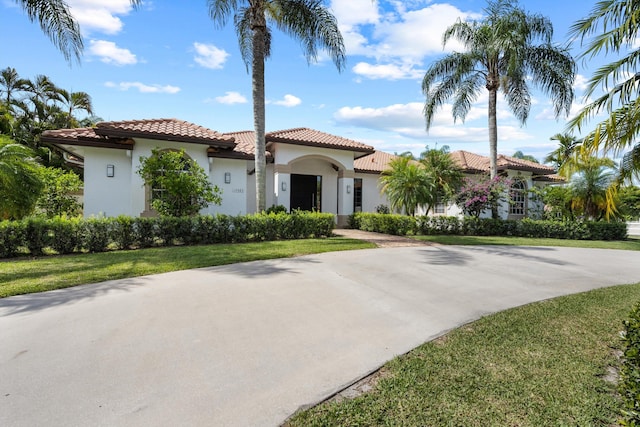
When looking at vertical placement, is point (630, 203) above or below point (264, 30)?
below

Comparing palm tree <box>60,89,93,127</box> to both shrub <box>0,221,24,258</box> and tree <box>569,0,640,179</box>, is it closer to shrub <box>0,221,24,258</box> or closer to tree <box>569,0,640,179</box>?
shrub <box>0,221,24,258</box>

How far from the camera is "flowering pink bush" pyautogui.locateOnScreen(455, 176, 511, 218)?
17.4 metres

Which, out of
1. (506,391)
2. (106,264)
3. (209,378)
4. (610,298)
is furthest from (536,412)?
(106,264)

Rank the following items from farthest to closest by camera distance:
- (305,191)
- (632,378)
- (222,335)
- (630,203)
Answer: (630,203) → (305,191) → (222,335) → (632,378)

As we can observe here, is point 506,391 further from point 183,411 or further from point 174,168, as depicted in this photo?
point 174,168

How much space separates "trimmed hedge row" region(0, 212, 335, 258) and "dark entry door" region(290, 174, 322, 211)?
589 cm

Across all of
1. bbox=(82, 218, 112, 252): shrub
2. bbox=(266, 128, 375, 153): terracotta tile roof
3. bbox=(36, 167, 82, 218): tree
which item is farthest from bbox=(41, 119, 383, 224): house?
bbox=(82, 218, 112, 252): shrub

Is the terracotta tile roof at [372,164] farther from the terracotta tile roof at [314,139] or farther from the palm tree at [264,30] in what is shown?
the palm tree at [264,30]

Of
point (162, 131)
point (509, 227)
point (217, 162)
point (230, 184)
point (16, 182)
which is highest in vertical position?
point (162, 131)

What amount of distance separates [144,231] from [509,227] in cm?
1833

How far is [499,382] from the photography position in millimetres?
3086

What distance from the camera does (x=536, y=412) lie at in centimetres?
266

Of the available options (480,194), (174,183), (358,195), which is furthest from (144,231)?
(480,194)

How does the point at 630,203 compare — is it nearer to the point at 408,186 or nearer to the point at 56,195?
the point at 408,186
